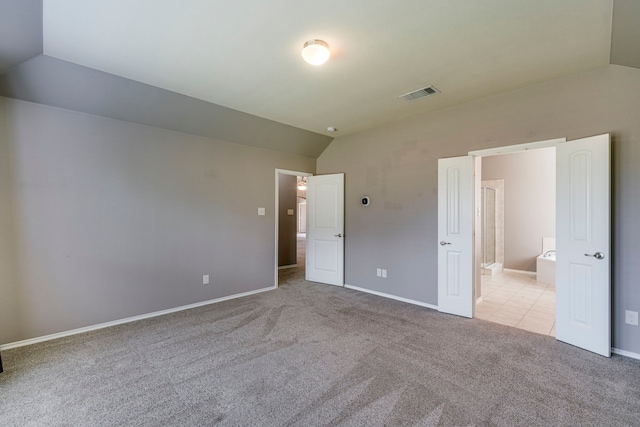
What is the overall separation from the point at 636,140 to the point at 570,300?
1623 mm

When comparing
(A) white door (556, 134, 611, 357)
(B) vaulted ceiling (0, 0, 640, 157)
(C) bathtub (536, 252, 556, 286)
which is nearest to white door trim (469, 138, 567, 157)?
(A) white door (556, 134, 611, 357)

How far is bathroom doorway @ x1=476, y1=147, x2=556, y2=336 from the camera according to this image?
5.69m

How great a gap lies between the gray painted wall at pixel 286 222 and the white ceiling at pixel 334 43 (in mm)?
3720

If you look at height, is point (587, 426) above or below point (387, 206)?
below

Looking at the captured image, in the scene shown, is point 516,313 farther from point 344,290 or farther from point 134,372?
point 134,372

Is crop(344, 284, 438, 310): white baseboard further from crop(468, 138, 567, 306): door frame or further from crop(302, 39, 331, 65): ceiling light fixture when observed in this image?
crop(302, 39, 331, 65): ceiling light fixture

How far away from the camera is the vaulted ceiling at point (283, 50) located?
195 cm

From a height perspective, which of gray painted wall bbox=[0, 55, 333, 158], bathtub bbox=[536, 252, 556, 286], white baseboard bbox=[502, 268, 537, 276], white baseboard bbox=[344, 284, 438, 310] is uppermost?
gray painted wall bbox=[0, 55, 333, 158]

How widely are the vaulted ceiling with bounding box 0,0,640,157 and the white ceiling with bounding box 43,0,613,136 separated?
1 centimetres

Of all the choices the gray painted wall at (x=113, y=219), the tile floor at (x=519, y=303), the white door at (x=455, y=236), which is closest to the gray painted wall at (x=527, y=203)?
the tile floor at (x=519, y=303)

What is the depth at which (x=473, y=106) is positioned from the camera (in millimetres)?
3539

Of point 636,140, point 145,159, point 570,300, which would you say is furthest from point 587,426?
point 145,159

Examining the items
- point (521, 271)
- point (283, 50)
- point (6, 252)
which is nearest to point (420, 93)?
point (283, 50)

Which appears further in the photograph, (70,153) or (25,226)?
(70,153)
